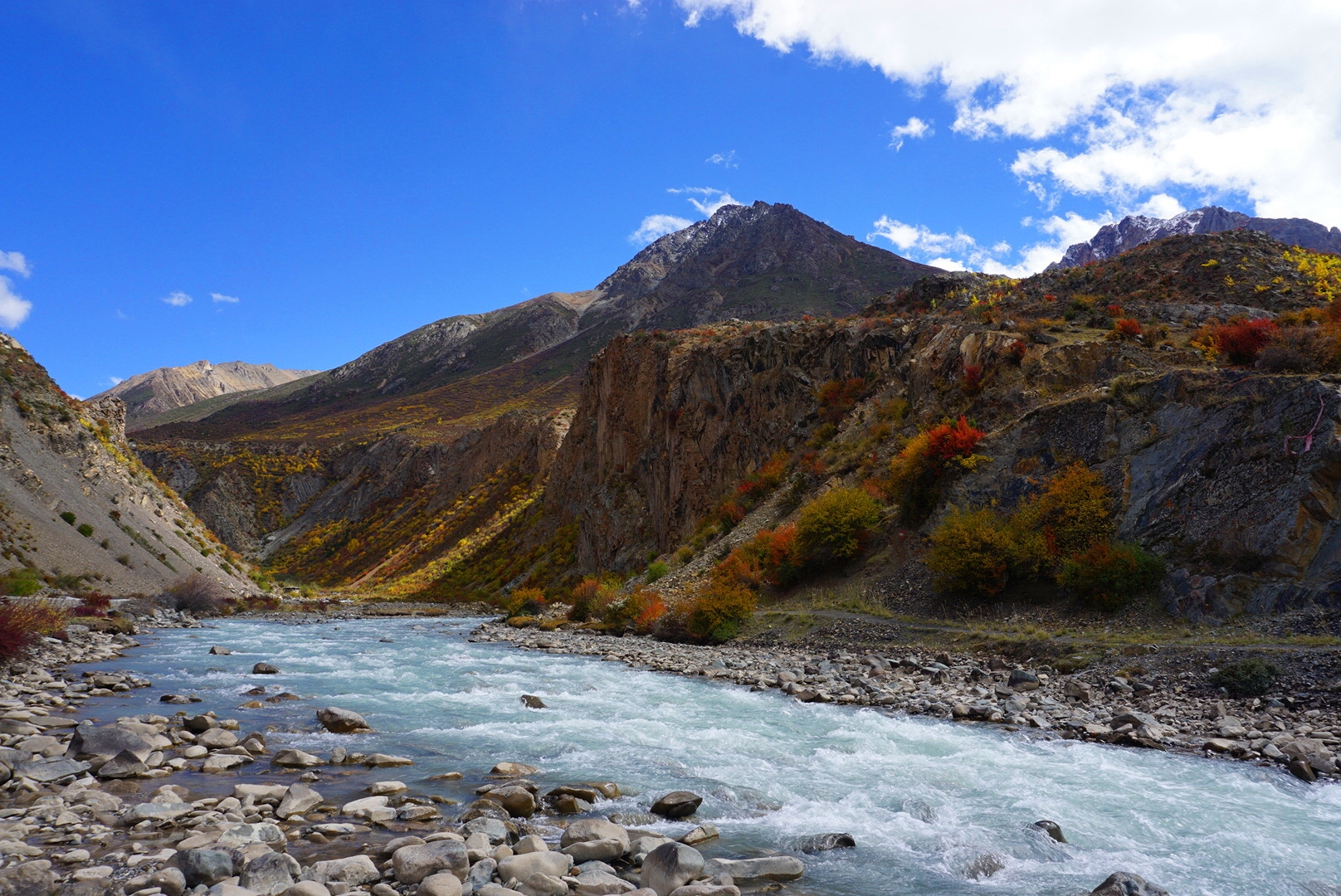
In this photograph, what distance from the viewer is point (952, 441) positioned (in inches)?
952

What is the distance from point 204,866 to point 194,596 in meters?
37.0

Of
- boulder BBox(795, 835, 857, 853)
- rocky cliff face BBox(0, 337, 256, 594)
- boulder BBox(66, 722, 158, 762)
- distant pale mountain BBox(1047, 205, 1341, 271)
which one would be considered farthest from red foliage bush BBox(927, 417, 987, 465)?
distant pale mountain BBox(1047, 205, 1341, 271)

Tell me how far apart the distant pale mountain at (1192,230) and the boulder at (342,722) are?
4039 inches

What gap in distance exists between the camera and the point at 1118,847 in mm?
7230

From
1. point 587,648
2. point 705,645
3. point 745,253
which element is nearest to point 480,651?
point 587,648

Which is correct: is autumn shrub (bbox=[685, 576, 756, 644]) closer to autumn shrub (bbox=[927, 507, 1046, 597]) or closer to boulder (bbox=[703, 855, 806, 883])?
autumn shrub (bbox=[927, 507, 1046, 597])

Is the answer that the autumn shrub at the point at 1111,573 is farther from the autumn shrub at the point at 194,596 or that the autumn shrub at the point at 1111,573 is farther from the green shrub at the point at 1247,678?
the autumn shrub at the point at 194,596

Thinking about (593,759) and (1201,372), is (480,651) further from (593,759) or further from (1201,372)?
(1201,372)

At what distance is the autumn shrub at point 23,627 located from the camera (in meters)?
14.2

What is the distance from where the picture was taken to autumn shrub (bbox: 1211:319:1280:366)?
2045cm

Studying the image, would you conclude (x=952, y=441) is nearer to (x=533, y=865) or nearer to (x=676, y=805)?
(x=676, y=805)

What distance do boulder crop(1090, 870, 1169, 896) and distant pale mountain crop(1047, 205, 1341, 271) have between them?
102m

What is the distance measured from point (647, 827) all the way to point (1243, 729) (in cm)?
950

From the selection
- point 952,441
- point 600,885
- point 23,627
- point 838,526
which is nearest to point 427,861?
point 600,885
